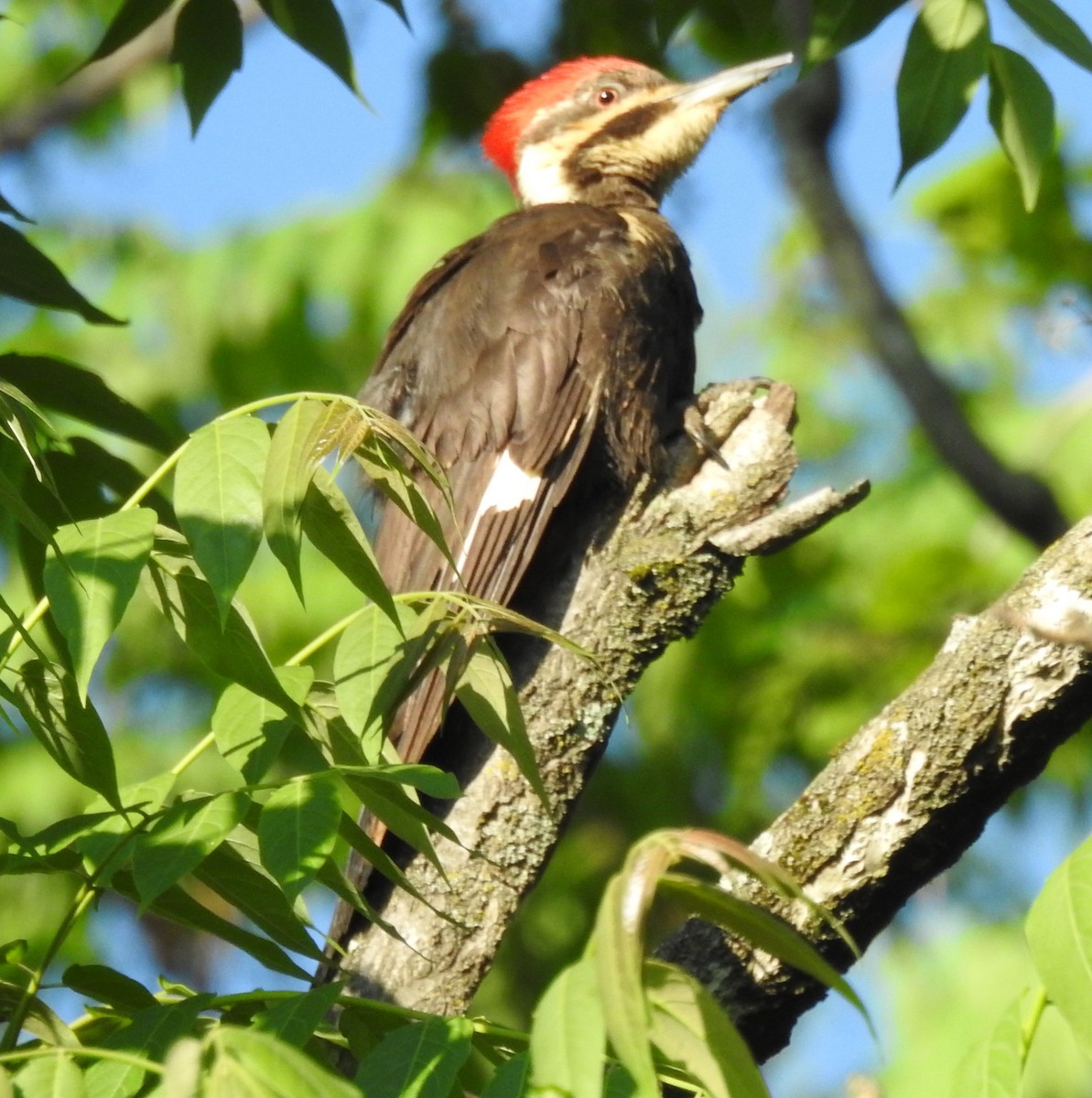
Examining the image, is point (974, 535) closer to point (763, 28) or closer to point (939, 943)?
point (939, 943)

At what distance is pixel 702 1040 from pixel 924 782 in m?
1.16

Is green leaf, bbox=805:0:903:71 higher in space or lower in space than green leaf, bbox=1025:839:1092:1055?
higher

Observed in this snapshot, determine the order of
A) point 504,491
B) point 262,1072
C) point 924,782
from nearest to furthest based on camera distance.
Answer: point 262,1072
point 924,782
point 504,491

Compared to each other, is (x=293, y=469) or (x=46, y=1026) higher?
(x=293, y=469)

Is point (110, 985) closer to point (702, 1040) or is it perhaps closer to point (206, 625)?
point (206, 625)

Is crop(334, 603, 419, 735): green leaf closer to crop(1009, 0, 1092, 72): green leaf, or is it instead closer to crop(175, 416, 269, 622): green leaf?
crop(175, 416, 269, 622): green leaf

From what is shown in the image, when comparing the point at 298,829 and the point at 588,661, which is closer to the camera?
the point at 298,829

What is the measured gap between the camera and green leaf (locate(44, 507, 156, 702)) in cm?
154

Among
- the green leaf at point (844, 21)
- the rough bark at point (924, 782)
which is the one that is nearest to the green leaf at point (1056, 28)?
the green leaf at point (844, 21)

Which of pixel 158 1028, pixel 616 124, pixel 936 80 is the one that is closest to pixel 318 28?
pixel 936 80

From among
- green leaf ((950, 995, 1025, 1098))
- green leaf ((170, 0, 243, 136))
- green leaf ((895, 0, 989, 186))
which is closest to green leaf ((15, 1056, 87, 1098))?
green leaf ((950, 995, 1025, 1098))

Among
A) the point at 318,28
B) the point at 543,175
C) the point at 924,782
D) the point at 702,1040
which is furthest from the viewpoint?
the point at 543,175

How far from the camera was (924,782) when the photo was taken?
242cm

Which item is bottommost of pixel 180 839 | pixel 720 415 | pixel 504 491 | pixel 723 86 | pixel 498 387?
pixel 180 839
